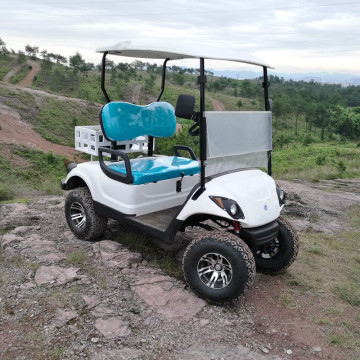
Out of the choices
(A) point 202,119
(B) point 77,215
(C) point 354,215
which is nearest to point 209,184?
(A) point 202,119

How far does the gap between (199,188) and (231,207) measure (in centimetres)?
41

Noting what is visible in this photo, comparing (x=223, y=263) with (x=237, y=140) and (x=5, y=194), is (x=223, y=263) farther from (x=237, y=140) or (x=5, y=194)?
(x=5, y=194)

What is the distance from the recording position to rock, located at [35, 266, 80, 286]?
3977 millimetres

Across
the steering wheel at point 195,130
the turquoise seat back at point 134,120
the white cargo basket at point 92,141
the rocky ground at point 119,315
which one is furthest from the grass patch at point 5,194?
the steering wheel at point 195,130

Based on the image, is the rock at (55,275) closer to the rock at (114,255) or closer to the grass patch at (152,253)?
the rock at (114,255)

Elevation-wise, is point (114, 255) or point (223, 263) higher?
point (223, 263)

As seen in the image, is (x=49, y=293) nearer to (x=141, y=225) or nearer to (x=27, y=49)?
(x=141, y=225)

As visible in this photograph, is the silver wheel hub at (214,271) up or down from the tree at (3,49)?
down

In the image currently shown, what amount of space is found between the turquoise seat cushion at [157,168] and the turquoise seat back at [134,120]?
1.15 feet

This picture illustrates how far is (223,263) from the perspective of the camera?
3674mm

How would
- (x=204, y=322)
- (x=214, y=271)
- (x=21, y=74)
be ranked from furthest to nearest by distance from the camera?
(x=21, y=74), (x=214, y=271), (x=204, y=322)

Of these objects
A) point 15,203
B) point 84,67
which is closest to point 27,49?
point 84,67

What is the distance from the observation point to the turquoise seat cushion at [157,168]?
448cm

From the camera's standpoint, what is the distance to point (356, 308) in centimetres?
392
